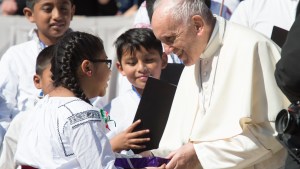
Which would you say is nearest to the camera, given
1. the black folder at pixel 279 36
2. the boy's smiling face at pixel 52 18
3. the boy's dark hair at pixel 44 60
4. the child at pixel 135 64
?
the black folder at pixel 279 36

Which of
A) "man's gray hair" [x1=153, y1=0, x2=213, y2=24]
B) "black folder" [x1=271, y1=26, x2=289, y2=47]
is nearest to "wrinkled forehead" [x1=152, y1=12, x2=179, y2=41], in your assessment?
"man's gray hair" [x1=153, y1=0, x2=213, y2=24]

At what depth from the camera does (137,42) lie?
6.73 meters

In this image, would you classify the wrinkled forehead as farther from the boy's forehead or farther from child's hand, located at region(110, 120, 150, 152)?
the boy's forehead

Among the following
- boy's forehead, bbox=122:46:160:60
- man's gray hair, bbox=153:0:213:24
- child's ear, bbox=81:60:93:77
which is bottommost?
boy's forehead, bbox=122:46:160:60

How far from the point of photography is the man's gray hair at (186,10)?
5.35 metres

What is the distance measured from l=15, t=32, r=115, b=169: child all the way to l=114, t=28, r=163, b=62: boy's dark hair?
4.28 ft

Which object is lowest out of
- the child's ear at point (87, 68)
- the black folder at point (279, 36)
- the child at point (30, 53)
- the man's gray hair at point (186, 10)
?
the child at point (30, 53)

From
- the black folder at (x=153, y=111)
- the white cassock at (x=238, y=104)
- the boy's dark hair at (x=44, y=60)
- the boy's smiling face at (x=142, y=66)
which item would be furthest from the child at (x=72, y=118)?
the boy's smiling face at (x=142, y=66)

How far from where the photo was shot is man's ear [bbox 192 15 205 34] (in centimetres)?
532

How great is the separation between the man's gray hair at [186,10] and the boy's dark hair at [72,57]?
0.46 meters

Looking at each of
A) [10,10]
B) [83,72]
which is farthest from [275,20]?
[10,10]

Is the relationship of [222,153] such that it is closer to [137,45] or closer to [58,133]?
[58,133]

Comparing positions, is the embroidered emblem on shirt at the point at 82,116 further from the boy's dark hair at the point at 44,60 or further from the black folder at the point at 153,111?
the boy's dark hair at the point at 44,60

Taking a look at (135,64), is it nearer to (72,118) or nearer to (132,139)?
(132,139)
